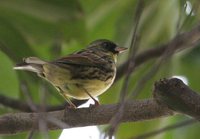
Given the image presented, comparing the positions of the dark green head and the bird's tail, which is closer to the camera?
the bird's tail

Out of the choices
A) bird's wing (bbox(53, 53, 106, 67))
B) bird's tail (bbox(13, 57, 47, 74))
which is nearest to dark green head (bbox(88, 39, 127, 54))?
bird's wing (bbox(53, 53, 106, 67))

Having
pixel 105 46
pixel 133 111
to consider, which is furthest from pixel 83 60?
pixel 133 111

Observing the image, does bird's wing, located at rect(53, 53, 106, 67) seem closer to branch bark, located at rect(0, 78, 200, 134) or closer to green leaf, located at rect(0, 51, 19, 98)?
green leaf, located at rect(0, 51, 19, 98)

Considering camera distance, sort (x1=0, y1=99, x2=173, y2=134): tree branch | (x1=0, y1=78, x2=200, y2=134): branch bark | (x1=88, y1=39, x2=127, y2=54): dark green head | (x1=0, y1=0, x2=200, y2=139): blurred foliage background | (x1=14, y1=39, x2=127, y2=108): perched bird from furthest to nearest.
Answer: (x1=88, y1=39, x2=127, y2=54): dark green head < (x1=14, y1=39, x2=127, y2=108): perched bird < (x1=0, y1=0, x2=200, y2=139): blurred foliage background < (x1=0, y1=99, x2=173, y2=134): tree branch < (x1=0, y1=78, x2=200, y2=134): branch bark

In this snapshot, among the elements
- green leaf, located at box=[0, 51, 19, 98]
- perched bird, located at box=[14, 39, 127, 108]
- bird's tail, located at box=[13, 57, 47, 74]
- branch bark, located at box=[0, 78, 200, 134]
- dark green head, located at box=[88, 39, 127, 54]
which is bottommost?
branch bark, located at box=[0, 78, 200, 134]

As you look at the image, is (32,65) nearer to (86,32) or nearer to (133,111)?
(86,32)

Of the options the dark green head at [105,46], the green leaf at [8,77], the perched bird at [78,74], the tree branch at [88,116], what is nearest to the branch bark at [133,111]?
the tree branch at [88,116]

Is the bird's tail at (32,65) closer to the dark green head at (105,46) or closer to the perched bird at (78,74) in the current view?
the perched bird at (78,74)
